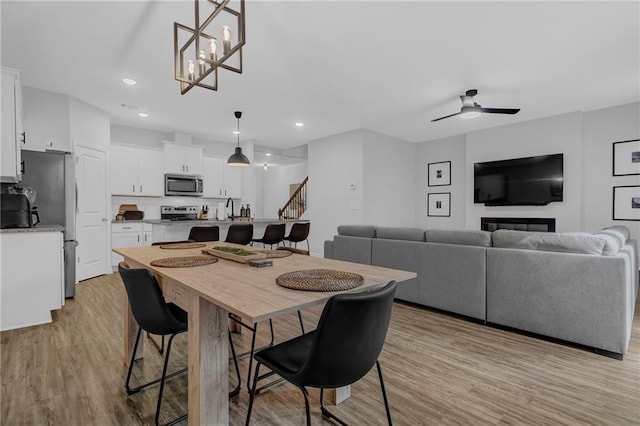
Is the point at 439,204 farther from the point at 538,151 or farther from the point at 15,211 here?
the point at 15,211

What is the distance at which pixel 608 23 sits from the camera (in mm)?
2701

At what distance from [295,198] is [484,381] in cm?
765

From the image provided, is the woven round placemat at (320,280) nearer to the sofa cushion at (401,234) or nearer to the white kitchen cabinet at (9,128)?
the sofa cushion at (401,234)

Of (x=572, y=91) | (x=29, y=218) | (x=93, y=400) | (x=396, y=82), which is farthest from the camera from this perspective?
(x=572, y=91)

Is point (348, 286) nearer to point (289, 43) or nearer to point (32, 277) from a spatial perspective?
point (289, 43)

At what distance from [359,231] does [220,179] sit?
4.19 m

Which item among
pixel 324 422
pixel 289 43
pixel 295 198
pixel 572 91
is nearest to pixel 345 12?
pixel 289 43

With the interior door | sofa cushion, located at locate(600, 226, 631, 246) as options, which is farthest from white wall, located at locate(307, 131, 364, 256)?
the interior door

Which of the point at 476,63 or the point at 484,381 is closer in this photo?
the point at 484,381

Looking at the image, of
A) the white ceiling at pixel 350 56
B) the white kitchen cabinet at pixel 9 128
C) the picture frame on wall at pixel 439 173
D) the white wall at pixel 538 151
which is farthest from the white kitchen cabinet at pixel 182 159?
the white wall at pixel 538 151

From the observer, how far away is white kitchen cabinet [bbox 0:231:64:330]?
288cm

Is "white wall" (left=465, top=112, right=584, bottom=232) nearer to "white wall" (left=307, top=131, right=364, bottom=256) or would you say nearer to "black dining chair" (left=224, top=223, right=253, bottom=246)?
"white wall" (left=307, top=131, right=364, bottom=256)

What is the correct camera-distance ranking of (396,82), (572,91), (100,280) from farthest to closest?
(100,280), (572,91), (396,82)

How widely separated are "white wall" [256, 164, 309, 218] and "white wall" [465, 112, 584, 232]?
17.6 ft
